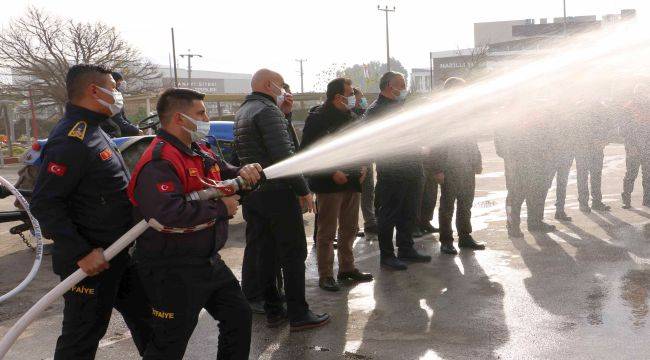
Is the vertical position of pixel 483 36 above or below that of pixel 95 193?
above

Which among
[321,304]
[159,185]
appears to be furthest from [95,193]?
[321,304]

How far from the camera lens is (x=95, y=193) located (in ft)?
10.3

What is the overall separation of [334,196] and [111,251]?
2959mm

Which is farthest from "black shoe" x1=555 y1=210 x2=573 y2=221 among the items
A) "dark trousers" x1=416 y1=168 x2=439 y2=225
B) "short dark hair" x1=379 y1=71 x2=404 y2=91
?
"short dark hair" x1=379 y1=71 x2=404 y2=91

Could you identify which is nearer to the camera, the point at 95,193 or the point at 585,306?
Answer: the point at 95,193

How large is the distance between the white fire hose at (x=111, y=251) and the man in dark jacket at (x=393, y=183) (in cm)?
327

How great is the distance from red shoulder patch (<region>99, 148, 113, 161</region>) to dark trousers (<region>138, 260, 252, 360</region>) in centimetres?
61

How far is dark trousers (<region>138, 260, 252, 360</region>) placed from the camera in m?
3.02

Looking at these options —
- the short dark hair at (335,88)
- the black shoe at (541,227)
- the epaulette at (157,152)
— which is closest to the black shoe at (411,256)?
the short dark hair at (335,88)

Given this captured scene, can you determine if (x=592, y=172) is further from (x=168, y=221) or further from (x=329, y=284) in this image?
(x=168, y=221)

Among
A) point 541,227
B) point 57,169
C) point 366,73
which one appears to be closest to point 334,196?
point 57,169

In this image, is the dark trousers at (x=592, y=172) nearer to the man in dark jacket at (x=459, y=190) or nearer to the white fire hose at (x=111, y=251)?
the man in dark jacket at (x=459, y=190)

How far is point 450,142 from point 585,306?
2.65 meters

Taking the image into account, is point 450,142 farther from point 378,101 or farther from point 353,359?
point 353,359
